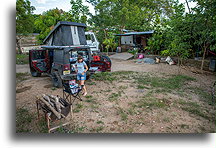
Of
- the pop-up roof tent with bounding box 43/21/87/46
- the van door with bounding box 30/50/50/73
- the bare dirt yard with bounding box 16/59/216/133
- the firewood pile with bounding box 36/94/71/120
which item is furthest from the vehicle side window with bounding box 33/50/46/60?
the firewood pile with bounding box 36/94/71/120

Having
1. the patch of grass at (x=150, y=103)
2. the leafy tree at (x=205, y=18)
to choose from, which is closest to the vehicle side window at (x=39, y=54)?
the patch of grass at (x=150, y=103)

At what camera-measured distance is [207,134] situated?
2480mm

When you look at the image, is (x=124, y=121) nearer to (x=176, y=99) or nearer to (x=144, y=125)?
(x=144, y=125)

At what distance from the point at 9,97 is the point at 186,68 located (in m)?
8.14

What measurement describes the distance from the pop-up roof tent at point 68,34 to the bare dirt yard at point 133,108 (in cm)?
167

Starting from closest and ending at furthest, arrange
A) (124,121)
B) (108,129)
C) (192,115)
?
(108,129), (124,121), (192,115)

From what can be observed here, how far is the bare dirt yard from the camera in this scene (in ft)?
8.92

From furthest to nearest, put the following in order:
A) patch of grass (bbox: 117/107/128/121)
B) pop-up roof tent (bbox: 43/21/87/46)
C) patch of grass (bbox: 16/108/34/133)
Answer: pop-up roof tent (bbox: 43/21/87/46) → patch of grass (bbox: 117/107/128/121) → patch of grass (bbox: 16/108/34/133)

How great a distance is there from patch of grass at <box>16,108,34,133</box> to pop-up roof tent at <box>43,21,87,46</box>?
9.01 ft

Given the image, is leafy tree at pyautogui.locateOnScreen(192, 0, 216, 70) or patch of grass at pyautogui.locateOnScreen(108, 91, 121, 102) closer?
patch of grass at pyautogui.locateOnScreen(108, 91, 121, 102)

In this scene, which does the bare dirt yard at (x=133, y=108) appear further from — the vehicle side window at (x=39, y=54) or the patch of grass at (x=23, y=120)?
the vehicle side window at (x=39, y=54)

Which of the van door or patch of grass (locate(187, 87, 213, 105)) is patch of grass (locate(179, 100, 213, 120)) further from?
the van door

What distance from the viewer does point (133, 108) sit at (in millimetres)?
3457
